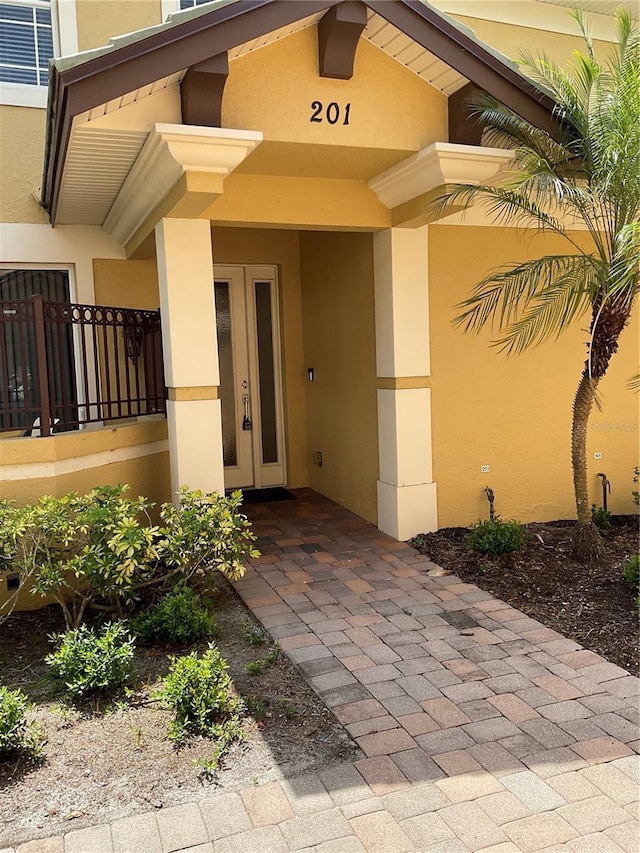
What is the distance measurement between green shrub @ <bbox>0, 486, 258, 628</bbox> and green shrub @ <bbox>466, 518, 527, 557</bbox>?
89.4 inches

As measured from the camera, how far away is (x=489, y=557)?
5.95 m

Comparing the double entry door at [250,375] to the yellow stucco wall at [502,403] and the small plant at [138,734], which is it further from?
the small plant at [138,734]

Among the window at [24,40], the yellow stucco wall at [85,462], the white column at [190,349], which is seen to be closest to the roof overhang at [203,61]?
the white column at [190,349]

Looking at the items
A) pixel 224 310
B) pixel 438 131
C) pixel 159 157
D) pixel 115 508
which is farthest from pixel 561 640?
pixel 224 310

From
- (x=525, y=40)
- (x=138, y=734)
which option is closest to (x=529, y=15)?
(x=525, y=40)

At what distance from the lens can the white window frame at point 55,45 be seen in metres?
6.59

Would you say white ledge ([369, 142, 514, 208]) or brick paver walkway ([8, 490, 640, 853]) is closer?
brick paver walkway ([8, 490, 640, 853])

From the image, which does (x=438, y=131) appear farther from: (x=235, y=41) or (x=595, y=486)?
(x=595, y=486)

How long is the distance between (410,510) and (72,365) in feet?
12.7

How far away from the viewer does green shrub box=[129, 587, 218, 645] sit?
4395 millimetres

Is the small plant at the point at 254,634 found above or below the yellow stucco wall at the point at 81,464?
below

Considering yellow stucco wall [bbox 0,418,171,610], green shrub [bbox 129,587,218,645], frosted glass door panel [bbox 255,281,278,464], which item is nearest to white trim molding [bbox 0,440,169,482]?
yellow stucco wall [bbox 0,418,171,610]

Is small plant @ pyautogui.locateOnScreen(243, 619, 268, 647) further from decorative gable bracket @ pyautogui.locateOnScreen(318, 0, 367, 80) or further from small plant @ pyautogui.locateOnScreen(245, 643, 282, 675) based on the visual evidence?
decorative gable bracket @ pyautogui.locateOnScreen(318, 0, 367, 80)

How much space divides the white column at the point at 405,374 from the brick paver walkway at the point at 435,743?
1.27 meters
